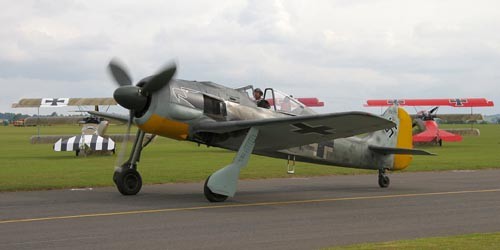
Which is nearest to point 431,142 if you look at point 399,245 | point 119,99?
point 119,99

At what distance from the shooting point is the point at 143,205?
12.2m

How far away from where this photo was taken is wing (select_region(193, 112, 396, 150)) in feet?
39.7

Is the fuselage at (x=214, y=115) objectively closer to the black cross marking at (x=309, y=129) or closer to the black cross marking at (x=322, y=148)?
the black cross marking at (x=322, y=148)

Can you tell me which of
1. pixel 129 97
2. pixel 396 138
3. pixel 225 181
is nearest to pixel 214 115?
pixel 225 181

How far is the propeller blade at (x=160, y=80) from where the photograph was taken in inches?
476

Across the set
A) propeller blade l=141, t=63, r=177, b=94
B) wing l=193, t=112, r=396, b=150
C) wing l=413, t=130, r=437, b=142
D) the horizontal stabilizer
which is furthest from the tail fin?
wing l=413, t=130, r=437, b=142

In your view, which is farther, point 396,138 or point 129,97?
point 396,138

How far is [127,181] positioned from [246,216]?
412cm

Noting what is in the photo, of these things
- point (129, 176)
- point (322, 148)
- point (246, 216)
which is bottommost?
point (246, 216)

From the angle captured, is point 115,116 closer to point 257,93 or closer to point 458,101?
point 257,93

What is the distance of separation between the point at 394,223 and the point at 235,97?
4871 mm

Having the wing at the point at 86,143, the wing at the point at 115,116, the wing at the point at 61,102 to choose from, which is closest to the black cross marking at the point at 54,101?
the wing at the point at 61,102

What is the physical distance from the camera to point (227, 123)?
42.7 feet

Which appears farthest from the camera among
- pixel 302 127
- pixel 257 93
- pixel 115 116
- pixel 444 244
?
pixel 115 116
